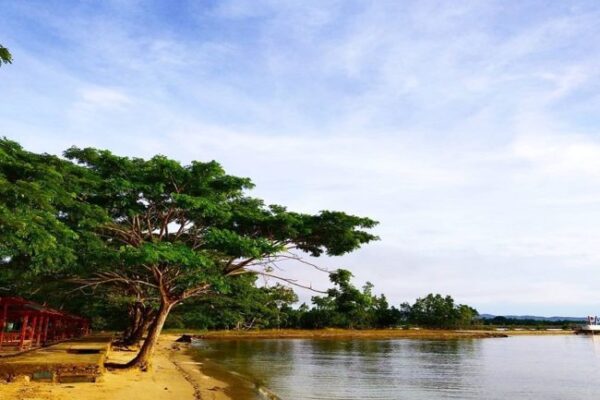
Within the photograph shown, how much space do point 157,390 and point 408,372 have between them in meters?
19.8

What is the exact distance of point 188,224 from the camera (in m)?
20.9

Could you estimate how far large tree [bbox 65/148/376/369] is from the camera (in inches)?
667

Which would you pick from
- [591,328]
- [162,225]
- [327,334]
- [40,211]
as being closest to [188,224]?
[162,225]

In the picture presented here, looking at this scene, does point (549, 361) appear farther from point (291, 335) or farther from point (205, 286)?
point (291, 335)

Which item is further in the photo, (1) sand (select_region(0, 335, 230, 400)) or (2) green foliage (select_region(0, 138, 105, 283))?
(1) sand (select_region(0, 335, 230, 400))

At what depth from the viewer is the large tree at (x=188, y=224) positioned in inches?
667

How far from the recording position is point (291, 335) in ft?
282

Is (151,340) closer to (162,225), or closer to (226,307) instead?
(162,225)

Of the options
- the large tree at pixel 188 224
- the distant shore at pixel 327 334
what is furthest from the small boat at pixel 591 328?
the large tree at pixel 188 224

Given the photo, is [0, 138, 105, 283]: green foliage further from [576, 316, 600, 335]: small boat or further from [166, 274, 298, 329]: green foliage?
[576, 316, 600, 335]: small boat

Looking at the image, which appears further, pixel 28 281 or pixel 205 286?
pixel 28 281

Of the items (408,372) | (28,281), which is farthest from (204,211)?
(408,372)

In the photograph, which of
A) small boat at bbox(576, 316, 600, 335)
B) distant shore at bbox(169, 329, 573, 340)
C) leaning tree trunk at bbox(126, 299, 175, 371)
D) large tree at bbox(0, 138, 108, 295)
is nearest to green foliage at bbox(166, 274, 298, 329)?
leaning tree trunk at bbox(126, 299, 175, 371)

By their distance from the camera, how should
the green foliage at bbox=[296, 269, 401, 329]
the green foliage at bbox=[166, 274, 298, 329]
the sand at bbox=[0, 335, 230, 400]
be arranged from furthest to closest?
the green foliage at bbox=[296, 269, 401, 329] < the green foliage at bbox=[166, 274, 298, 329] < the sand at bbox=[0, 335, 230, 400]
